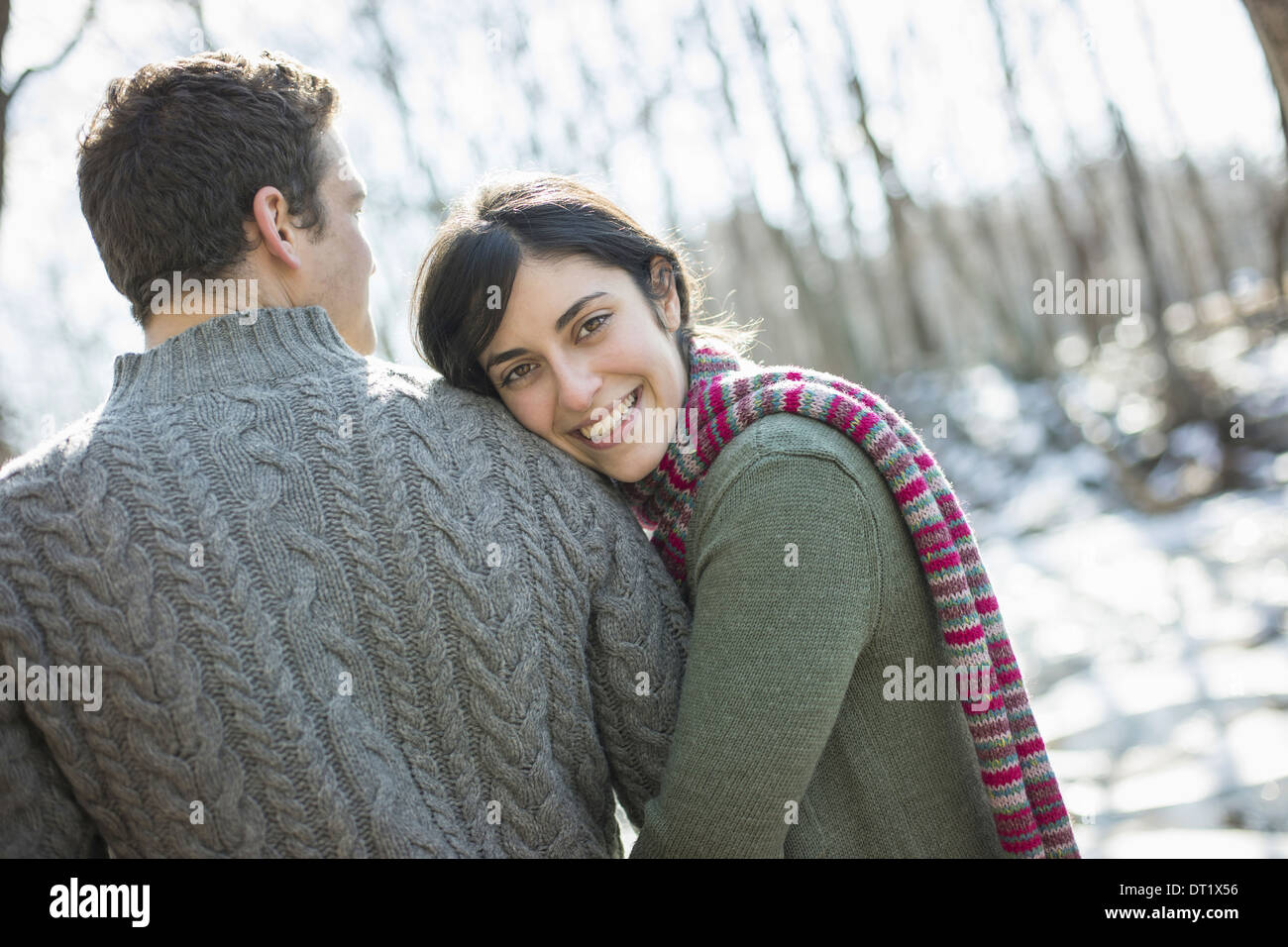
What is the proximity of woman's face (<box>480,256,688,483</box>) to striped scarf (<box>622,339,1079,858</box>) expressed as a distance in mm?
81

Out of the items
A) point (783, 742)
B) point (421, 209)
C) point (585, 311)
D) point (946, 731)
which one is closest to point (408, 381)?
point (585, 311)

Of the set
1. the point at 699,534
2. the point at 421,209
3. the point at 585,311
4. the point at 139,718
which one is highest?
the point at 421,209

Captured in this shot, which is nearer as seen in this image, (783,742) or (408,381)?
(783,742)

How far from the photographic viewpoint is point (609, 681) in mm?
1542

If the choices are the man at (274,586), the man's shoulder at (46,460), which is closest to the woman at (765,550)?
the man at (274,586)

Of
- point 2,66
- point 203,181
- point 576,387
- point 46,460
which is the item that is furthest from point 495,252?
point 2,66

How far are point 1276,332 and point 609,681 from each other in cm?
1082

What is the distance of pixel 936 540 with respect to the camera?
1.53 meters

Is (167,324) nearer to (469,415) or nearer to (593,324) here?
(469,415)

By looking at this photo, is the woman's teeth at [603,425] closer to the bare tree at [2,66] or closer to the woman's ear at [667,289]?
the woman's ear at [667,289]

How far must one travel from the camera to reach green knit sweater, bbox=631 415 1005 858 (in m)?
1.38

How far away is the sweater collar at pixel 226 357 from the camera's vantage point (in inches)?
59.7

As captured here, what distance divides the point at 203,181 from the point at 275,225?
0.40ft
